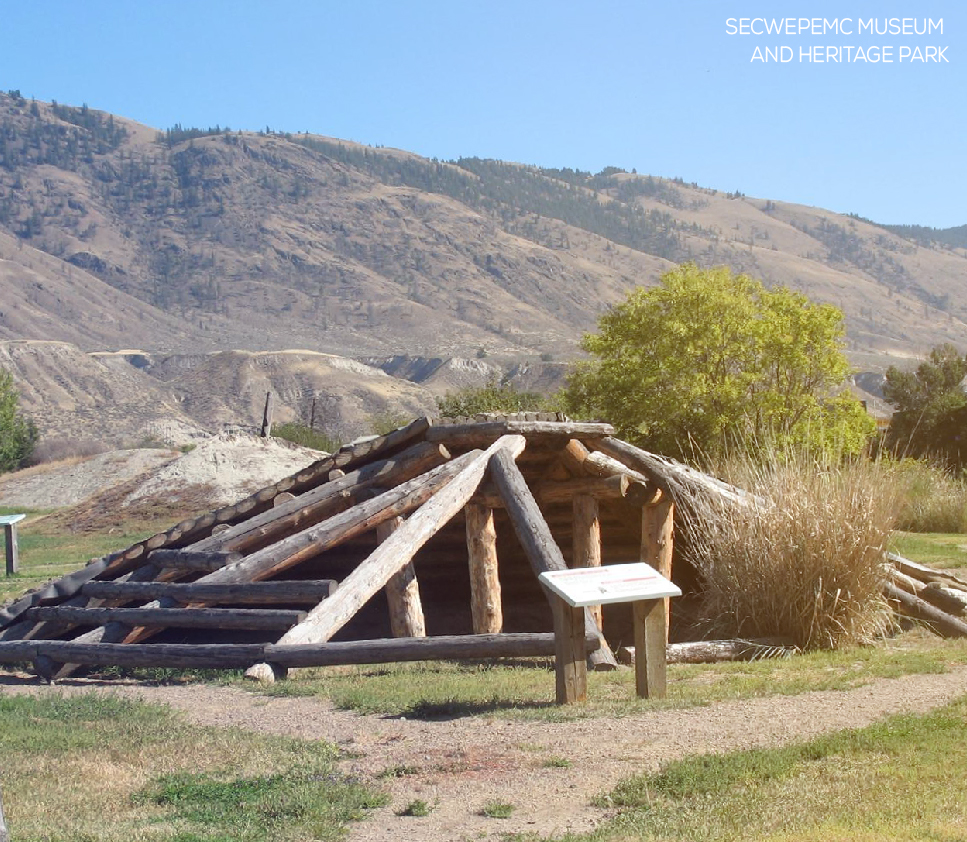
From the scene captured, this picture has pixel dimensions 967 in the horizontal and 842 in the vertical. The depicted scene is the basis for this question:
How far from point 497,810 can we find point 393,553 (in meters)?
4.78

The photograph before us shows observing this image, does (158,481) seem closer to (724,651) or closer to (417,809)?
(724,651)

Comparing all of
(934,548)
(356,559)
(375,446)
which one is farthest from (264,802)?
(934,548)

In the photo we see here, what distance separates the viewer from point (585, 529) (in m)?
12.0

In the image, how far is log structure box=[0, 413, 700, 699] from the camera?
9.02 meters

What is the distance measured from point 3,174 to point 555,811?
137m

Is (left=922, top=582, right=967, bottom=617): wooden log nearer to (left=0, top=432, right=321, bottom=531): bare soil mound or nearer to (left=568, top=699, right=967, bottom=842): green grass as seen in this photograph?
(left=568, top=699, right=967, bottom=842): green grass

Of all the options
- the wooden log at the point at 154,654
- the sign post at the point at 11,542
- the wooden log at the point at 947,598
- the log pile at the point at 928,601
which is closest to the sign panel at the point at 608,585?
the wooden log at the point at 154,654

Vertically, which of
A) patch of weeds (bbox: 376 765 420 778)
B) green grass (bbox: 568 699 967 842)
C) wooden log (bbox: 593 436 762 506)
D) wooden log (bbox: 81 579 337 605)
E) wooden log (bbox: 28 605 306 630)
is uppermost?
wooden log (bbox: 593 436 762 506)

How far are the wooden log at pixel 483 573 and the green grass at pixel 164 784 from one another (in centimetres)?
416

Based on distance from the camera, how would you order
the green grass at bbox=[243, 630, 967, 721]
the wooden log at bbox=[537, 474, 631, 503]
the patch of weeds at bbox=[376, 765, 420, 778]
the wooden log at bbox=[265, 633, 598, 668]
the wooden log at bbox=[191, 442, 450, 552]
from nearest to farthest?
the patch of weeds at bbox=[376, 765, 420, 778], the green grass at bbox=[243, 630, 967, 721], the wooden log at bbox=[265, 633, 598, 668], the wooden log at bbox=[191, 442, 450, 552], the wooden log at bbox=[537, 474, 631, 503]

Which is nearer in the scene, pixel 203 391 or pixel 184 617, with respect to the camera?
pixel 184 617

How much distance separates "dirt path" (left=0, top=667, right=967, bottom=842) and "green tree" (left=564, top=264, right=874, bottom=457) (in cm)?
1486

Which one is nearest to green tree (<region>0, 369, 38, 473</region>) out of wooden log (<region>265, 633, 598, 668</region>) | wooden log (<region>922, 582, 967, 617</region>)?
wooden log (<region>265, 633, 598, 668</region>)

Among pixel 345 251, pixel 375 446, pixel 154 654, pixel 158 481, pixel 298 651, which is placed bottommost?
pixel 158 481
